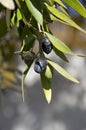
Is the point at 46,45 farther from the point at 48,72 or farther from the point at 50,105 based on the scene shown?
the point at 50,105

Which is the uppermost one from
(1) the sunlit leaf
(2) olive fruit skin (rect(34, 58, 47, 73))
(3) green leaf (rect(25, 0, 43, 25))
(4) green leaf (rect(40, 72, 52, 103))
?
(1) the sunlit leaf

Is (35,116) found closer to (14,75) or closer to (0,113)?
(0,113)

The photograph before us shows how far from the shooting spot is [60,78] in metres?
2.79

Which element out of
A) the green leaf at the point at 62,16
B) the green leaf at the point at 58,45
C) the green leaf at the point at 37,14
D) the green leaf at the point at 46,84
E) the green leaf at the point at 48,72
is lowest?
the green leaf at the point at 46,84

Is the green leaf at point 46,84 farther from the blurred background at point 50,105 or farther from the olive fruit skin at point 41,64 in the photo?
the blurred background at point 50,105

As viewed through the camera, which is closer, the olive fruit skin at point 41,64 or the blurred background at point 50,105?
the olive fruit skin at point 41,64

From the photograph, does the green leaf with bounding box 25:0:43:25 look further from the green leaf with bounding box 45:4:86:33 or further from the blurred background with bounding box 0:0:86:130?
the blurred background with bounding box 0:0:86:130

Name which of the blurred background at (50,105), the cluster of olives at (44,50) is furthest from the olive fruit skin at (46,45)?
the blurred background at (50,105)

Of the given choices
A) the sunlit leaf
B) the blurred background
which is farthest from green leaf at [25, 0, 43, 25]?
the blurred background

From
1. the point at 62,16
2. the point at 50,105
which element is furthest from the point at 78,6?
the point at 50,105

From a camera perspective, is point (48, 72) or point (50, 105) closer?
point (48, 72)

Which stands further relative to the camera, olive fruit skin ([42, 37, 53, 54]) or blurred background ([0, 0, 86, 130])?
blurred background ([0, 0, 86, 130])

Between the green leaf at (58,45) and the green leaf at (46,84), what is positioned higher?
the green leaf at (58,45)

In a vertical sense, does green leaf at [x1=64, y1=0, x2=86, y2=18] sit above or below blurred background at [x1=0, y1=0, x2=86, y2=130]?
above
